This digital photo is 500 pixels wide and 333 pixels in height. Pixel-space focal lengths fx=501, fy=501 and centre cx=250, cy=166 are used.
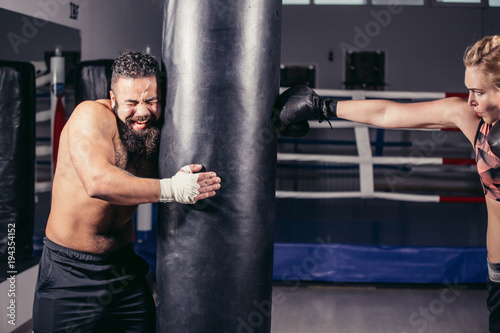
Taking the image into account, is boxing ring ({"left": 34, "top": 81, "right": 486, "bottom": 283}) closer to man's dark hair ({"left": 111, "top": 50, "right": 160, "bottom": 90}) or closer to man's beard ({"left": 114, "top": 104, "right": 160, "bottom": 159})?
man's beard ({"left": 114, "top": 104, "right": 160, "bottom": 159})

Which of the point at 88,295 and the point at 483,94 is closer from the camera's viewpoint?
the point at 483,94

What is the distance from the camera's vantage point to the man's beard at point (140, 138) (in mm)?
1734

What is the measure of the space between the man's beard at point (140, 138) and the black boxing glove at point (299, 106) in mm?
436

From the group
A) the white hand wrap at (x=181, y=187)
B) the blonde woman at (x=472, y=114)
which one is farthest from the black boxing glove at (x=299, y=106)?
the white hand wrap at (x=181, y=187)

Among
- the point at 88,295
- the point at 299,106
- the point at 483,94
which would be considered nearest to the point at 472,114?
the point at 483,94

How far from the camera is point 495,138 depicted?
1.60 m

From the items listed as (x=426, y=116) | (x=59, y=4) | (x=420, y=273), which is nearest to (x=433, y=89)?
(x=420, y=273)

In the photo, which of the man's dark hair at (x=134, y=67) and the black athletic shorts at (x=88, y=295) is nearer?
the man's dark hair at (x=134, y=67)

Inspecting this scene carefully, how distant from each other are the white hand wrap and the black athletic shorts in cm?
54

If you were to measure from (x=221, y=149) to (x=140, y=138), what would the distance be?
0.41 meters

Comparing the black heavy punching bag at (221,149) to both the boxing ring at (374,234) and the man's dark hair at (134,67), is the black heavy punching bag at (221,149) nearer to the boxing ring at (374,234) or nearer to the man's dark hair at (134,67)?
the man's dark hair at (134,67)

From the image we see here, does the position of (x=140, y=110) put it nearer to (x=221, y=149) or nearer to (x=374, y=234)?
(x=221, y=149)

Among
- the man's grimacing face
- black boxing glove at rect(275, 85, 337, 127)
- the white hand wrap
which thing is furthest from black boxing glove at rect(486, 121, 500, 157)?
the man's grimacing face

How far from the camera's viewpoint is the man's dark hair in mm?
1719
